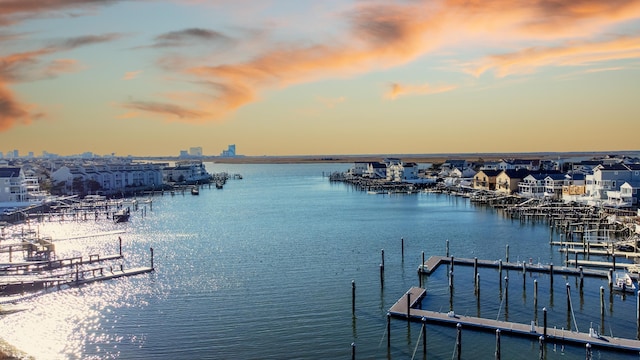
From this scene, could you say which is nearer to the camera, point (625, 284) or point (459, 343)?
point (459, 343)

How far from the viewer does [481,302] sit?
877 inches

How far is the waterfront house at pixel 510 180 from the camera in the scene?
62625 mm

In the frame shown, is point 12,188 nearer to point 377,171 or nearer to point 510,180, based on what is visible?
point 510,180

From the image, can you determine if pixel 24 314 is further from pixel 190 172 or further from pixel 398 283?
pixel 190 172

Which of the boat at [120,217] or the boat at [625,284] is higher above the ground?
the boat at [120,217]

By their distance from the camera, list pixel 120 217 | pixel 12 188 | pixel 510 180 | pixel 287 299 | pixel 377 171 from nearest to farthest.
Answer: pixel 287 299 < pixel 120 217 < pixel 12 188 < pixel 510 180 < pixel 377 171

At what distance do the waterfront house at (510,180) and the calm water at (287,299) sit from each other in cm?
2051

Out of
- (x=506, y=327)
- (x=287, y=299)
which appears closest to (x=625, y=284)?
(x=506, y=327)

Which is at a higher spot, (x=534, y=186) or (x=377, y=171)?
(x=377, y=171)

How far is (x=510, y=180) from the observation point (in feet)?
206

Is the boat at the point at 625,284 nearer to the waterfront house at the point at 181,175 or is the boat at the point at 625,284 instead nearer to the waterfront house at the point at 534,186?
the waterfront house at the point at 534,186

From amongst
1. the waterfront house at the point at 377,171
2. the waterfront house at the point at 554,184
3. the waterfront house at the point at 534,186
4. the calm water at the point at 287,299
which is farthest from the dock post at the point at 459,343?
the waterfront house at the point at 377,171

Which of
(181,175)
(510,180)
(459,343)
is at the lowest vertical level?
(459,343)

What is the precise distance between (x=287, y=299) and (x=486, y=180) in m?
51.6
